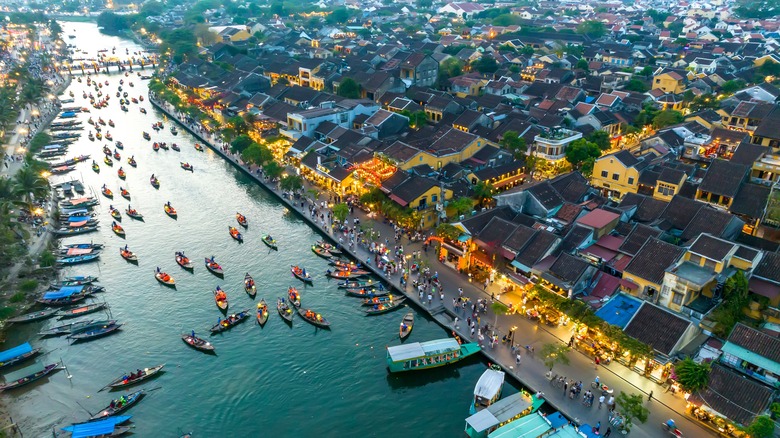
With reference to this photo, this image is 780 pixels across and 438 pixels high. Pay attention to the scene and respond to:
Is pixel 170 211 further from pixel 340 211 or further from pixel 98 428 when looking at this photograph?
pixel 98 428

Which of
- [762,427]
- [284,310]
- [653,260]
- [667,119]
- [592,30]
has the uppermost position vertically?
[592,30]

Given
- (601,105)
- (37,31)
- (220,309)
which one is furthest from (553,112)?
(37,31)

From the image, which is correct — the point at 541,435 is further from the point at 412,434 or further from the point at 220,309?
the point at 220,309

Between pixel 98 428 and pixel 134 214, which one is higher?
pixel 98 428

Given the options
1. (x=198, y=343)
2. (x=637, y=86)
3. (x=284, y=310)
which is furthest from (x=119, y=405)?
(x=637, y=86)

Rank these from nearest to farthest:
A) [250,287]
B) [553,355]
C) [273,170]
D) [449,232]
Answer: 1. [553,355]
2. [250,287]
3. [449,232]
4. [273,170]

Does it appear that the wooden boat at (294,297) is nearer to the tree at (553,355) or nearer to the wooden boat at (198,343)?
the wooden boat at (198,343)

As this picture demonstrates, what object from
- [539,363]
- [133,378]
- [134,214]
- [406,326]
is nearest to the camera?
[539,363]
